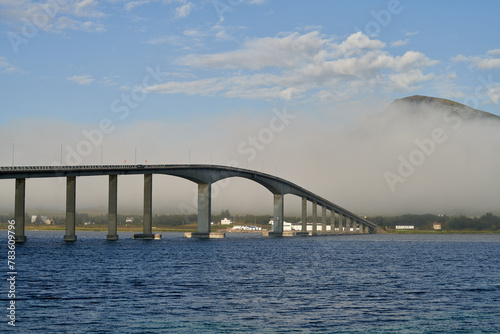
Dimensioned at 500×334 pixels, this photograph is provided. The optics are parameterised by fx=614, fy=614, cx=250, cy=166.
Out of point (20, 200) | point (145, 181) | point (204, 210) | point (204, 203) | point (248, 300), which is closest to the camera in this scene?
point (248, 300)

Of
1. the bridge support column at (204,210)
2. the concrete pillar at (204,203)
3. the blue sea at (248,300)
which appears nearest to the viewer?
the blue sea at (248,300)

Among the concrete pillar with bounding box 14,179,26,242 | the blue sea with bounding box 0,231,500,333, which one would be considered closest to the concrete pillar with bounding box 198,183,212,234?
the concrete pillar with bounding box 14,179,26,242

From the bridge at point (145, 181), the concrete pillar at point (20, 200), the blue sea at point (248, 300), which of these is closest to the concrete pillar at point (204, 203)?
the bridge at point (145, 181)

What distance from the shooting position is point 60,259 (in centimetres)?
7156

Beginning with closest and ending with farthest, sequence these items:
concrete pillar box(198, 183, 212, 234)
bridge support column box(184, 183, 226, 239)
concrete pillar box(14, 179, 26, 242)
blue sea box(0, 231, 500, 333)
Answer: blue sea box(0, 231, 500, 333)
concrete pillar box(14, 179, 26, 242)
concrete pillar box(198, 183, 212, 234)
bridge support column box(184, 183, 226, 239)

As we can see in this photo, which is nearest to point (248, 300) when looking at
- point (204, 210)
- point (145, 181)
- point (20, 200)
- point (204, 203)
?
point (20, 200)

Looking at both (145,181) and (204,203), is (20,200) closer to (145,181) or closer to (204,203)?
(145,181)

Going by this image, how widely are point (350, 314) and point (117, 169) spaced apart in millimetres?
91125

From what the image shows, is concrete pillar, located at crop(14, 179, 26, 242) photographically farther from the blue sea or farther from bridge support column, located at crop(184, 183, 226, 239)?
bridge support column, located at crop(184, 183, 226, 239)

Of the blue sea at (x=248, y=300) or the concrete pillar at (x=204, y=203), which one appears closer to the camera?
the blue sea at (x=248, y=300)

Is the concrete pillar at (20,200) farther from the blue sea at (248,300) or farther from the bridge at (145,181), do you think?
the blue sea at (248,300)

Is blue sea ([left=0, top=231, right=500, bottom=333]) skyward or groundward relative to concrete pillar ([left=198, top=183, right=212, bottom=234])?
groundward

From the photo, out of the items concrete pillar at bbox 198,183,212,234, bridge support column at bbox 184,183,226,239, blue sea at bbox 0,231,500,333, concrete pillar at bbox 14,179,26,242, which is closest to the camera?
blue sea at bbox 0,231,500,333

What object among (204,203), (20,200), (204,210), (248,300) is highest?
(204,203)
